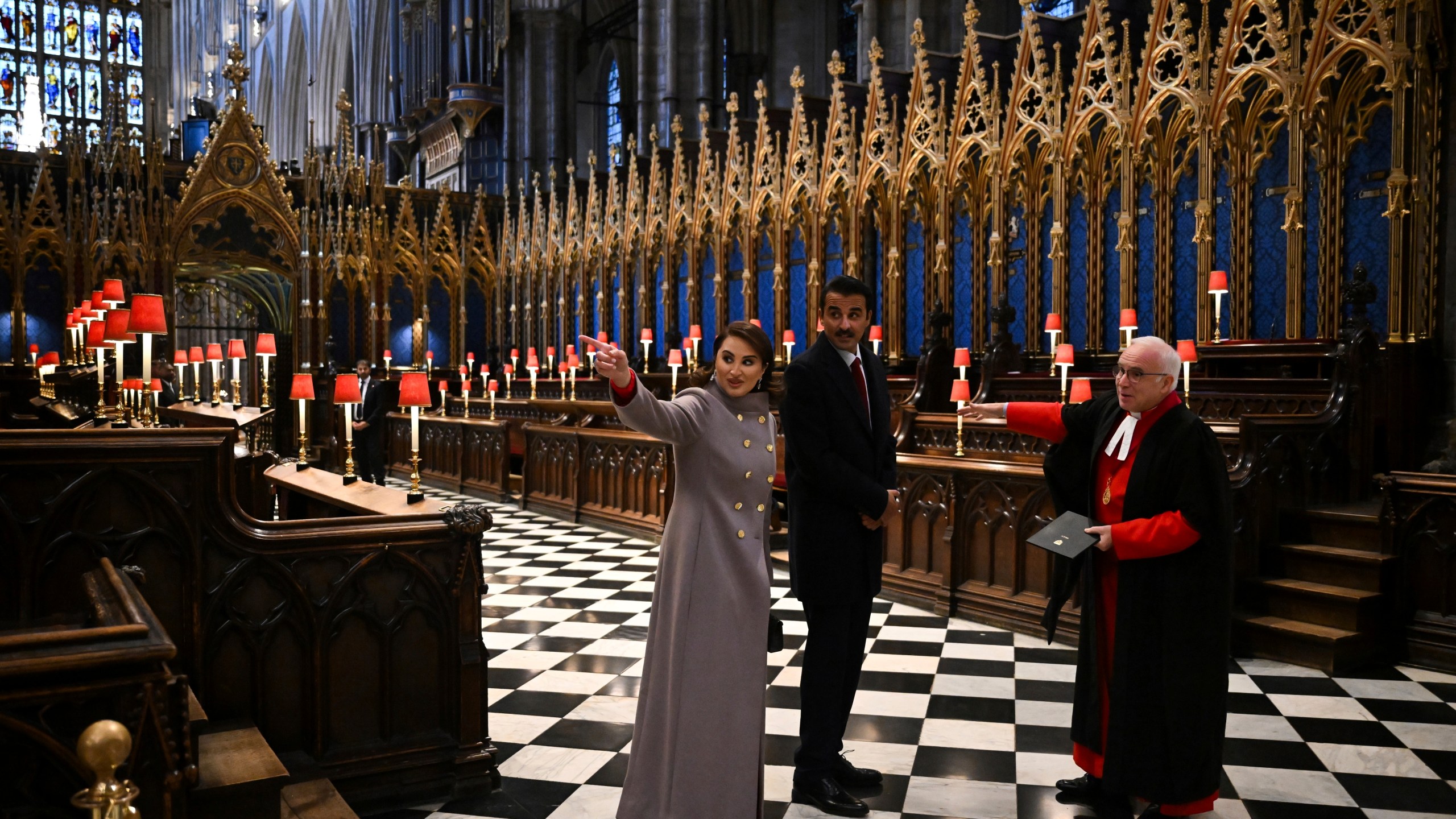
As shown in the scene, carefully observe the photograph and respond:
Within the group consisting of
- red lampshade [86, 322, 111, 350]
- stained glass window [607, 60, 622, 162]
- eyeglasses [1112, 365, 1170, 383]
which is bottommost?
eyeglasses [1112, 365, 1170, 383]

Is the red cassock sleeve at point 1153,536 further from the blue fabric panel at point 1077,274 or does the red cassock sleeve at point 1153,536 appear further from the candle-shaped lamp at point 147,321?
the blue fabric panel at point 1077,274

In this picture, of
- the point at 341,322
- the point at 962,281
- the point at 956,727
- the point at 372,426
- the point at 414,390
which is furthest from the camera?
the point at 341,322

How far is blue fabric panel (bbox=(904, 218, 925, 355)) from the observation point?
12.6m

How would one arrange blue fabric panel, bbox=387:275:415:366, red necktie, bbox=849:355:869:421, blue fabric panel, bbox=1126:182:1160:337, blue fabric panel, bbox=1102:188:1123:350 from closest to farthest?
1. red necktie, bbox=849:355:869:421
2. blue fabric panel, bbox=1126:182:1160:337
3. blue fabric panel, bbox=1102:188:1123:350
4. blue fabric panel, bbox=387:275:415:366

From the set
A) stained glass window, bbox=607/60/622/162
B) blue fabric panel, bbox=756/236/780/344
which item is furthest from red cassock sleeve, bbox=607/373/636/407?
stained glass window, bbox=607/60/622/162

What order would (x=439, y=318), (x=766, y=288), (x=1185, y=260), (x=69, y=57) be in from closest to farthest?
(x=1185, y=260) < (x=766, y=288) < (x=439, y=318) < (x=69, y=57)

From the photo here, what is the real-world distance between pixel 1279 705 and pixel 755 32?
61.7ft

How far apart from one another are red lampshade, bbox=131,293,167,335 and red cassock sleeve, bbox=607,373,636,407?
8.43 ft

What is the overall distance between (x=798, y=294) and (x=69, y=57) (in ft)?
96.3

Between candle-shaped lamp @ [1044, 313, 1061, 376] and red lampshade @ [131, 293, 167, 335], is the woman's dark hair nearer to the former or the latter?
red lampshade @ [131, 293, 167, 335]

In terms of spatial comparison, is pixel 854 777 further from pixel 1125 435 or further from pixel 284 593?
pixel 284 593

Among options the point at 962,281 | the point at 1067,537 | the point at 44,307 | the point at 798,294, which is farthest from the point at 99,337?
the point at 44,307

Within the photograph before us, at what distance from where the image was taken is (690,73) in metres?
19.5

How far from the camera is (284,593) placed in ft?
10.6
